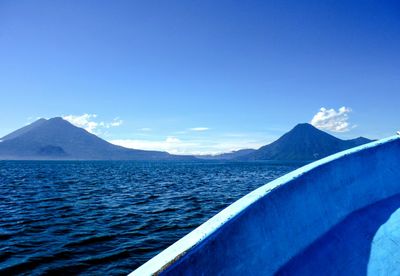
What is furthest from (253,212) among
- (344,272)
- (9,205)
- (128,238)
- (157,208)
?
(9,205)

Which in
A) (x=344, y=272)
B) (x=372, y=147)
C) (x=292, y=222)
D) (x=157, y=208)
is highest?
(x=372, y=147)

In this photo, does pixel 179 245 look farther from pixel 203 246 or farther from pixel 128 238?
pixel 128 238

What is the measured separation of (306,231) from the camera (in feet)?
8.39

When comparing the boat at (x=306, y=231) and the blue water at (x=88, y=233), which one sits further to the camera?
the blue water at (x=88, y=233)

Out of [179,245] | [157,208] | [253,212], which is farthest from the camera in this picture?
[157,208]

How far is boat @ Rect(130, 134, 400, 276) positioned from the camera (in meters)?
1.73

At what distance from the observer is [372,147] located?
3729mm

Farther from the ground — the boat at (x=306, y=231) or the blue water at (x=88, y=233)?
the boat at (x=306, y=231)

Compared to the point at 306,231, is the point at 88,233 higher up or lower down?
lower down

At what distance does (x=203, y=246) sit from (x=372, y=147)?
353 cm

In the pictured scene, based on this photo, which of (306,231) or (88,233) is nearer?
(306,231)

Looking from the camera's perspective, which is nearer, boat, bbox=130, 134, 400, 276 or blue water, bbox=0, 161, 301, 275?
boat, bbox=130, 134, 400, 276

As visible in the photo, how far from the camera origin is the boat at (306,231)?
1.73m

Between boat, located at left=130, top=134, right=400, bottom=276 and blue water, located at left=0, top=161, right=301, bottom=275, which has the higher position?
boat, located at left=130, top=134, right=400, bottom=276
